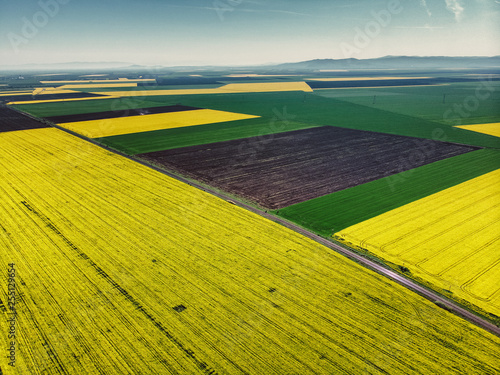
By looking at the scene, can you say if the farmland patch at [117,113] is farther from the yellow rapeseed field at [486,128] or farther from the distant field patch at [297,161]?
the yellow rapeseed field at [486,128]

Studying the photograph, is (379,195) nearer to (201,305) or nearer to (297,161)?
(297,161)

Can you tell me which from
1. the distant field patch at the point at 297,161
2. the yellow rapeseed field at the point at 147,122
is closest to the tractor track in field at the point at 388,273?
the distant field patch at the point at 297,161

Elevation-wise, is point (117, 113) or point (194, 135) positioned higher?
point (117, 113)

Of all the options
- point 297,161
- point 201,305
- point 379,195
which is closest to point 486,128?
point 297,161

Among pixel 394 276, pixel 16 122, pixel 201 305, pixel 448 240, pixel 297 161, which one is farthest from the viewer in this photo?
pixel 16 122

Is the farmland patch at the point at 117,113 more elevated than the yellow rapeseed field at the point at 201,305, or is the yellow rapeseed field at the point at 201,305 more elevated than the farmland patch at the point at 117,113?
the farmland patch at the point at 117,113
